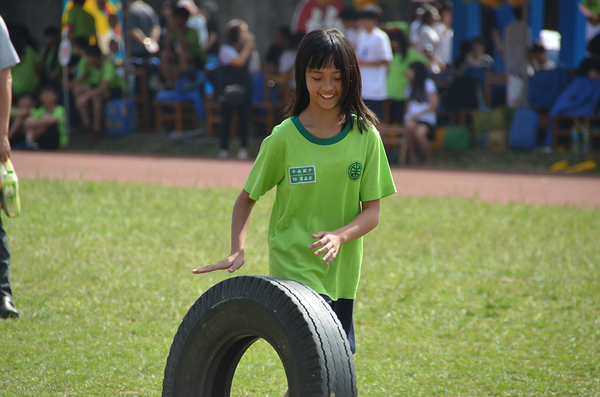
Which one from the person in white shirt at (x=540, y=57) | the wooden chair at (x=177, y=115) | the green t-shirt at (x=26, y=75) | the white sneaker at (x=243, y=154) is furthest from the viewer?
the green t-shirt at (x=26, y=75)

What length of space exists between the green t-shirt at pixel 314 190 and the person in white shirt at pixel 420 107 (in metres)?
8.50

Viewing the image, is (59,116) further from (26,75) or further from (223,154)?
(223,154)

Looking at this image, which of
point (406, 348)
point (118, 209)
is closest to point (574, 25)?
point (118, 209)

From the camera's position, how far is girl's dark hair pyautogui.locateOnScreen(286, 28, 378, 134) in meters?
2.41

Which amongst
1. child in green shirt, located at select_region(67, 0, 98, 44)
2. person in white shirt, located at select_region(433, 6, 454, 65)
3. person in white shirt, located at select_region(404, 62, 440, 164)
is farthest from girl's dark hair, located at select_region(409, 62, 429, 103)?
child in green shirt, located at select_region(67, 0, 98, 44)

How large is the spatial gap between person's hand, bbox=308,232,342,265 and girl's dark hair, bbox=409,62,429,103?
8.83m

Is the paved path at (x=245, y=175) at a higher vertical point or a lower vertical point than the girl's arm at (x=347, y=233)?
lower

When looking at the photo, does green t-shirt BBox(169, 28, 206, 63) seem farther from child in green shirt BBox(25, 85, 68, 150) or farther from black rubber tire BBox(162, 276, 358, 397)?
black rubber tire BBox(162, 276, 358, 397)

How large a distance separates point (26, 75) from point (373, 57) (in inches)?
296

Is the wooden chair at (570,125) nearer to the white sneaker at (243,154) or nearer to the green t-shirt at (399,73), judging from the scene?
the green t-shirt at (399,73)

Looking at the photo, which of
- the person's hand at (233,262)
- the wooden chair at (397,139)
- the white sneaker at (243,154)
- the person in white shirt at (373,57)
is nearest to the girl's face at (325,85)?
the person's hand at (233,262)

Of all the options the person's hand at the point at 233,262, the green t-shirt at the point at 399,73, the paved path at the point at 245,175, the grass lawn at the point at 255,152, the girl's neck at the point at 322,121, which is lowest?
the paved path at the point at 245,175

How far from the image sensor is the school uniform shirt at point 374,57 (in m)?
10.3

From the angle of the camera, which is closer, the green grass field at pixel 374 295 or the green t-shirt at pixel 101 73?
the green grass field at pixel 374 295
